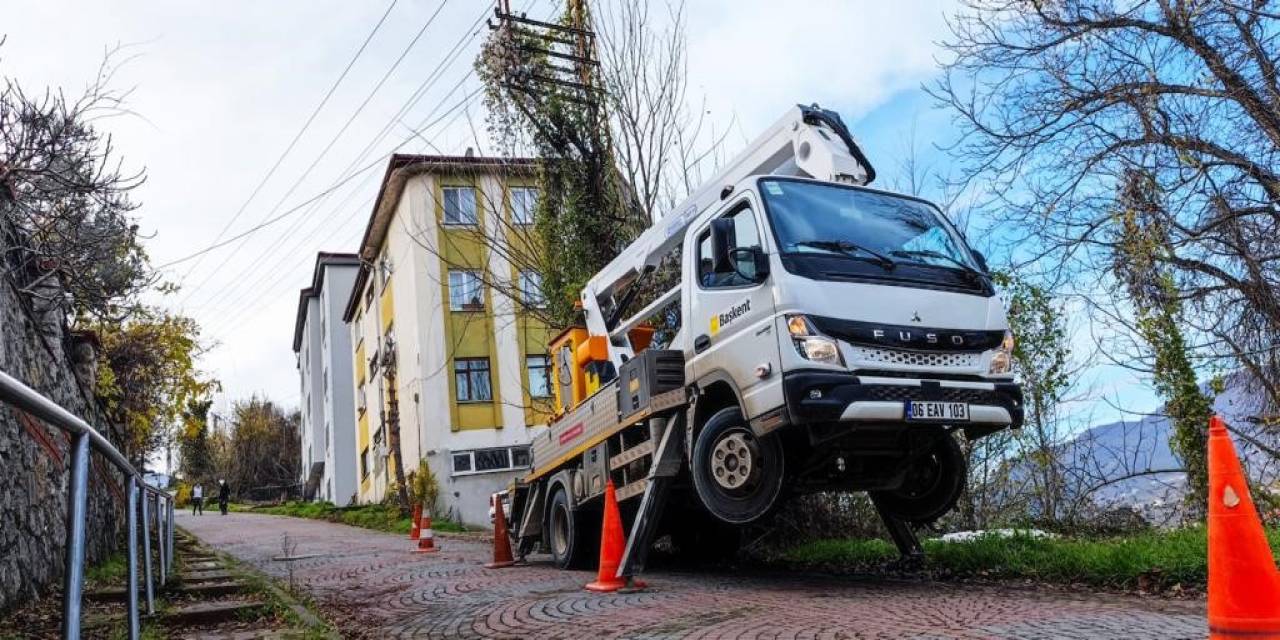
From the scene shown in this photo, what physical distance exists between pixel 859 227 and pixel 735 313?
116 centimetres

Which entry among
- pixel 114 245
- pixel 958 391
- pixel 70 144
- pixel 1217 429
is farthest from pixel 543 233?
pixel 1217 429

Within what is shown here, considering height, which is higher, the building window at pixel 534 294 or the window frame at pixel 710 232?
the building window at pixel 534 294

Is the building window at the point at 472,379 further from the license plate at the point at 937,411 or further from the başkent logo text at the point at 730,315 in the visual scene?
the license plate at the point at 937,411

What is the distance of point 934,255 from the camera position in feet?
24.8

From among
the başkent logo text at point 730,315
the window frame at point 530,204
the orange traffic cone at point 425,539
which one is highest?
the window frame at point 530,204

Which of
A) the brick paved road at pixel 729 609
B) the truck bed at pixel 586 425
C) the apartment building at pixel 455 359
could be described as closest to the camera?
the brick paved road at pixel 729 609

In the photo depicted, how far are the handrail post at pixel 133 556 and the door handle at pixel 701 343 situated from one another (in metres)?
4.18

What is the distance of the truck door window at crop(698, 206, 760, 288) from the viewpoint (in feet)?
24.1

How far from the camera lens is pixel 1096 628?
5332 millimetres

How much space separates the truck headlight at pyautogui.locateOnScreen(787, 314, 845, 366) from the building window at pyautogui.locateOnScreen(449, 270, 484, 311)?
2273 cm

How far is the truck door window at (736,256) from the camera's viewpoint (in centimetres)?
736

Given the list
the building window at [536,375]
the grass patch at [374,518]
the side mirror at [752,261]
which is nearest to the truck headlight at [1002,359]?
the side mirror at [752,261]

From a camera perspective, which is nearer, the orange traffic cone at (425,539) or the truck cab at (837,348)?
the truck cab at (837,348)

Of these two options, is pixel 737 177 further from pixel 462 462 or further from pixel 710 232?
pixel 462 462
